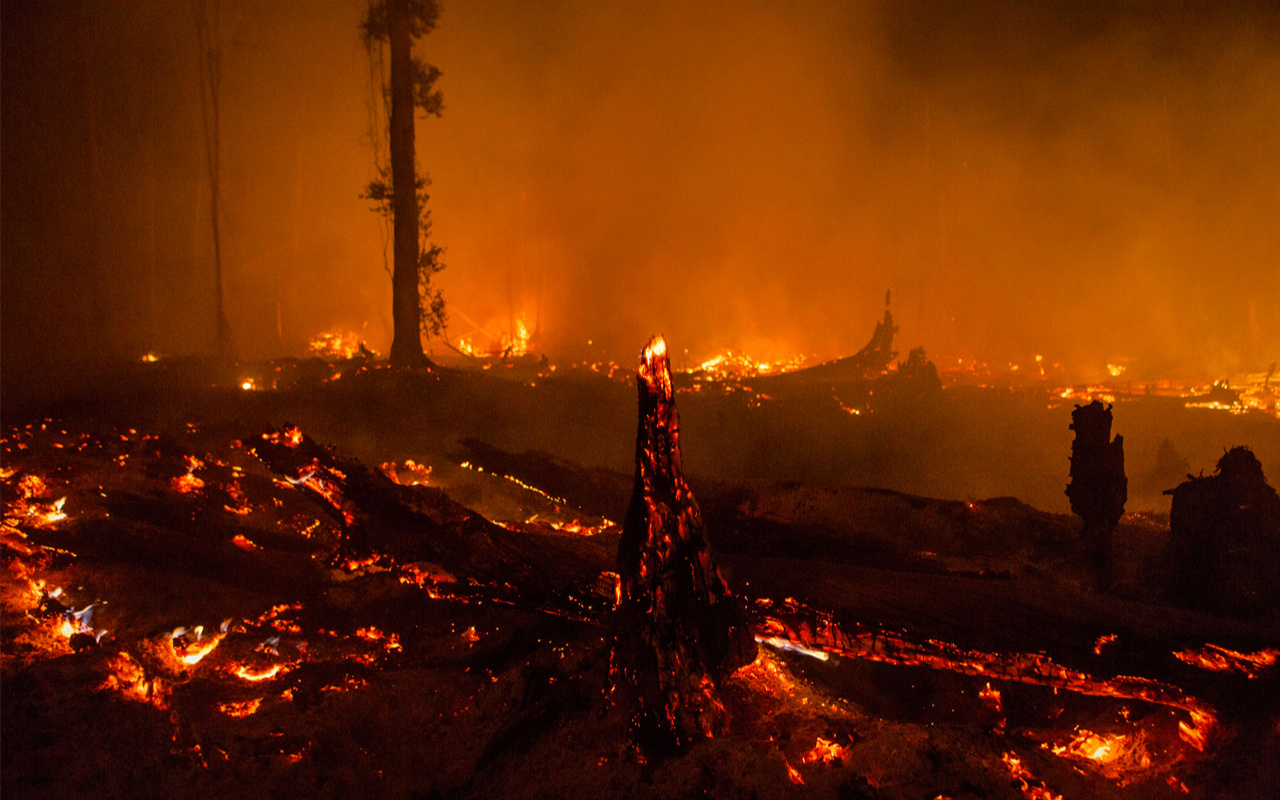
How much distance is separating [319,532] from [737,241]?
707 inches

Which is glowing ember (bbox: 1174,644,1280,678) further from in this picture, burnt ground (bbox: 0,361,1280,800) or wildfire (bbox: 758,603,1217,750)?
wildfire (bbox: 758,603,1217,750)

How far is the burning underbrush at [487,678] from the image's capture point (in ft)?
7.11

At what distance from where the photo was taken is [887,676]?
→ 10.6 feet

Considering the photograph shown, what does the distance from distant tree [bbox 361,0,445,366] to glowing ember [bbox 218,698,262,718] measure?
7.99 meters

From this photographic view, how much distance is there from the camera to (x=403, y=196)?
1011 cm

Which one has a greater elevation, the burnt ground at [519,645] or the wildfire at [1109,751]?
the burnt ground at [519,645]

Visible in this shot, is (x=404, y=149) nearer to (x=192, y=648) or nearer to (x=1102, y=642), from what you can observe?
(x=192, y=648)

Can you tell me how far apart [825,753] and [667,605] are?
0.89m

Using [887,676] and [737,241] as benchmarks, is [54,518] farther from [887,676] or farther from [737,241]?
[737,241]

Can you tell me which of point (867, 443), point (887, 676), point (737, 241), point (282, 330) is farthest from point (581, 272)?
point (887, 676)

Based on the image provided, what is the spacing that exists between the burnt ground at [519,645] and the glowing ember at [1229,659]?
0.03 meters

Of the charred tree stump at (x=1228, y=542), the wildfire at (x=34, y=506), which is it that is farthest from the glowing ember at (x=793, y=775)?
the wildfire at (x=34, y=506)

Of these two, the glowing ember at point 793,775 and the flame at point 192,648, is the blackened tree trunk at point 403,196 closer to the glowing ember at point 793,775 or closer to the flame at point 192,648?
the flame at point 192,648

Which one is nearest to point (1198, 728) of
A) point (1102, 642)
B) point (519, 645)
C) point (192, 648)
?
point (1102, 642)
